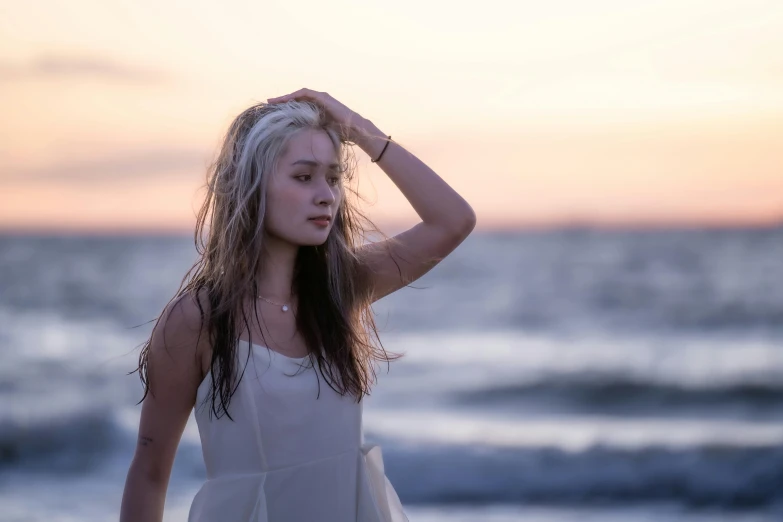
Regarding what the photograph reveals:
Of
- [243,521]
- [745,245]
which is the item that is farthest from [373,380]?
[745,245]

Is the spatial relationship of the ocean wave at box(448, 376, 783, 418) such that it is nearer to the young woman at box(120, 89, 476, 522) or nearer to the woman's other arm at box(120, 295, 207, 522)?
the young woman at box(120, 89, 476, 522)

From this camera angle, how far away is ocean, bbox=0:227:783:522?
8.55 m

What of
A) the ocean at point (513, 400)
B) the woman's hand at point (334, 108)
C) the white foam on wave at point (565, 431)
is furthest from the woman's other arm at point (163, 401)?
the white foam on wave at point (565, 431)

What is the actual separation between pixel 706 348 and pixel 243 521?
51.6 ft

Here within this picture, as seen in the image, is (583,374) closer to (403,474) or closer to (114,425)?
(403,474)

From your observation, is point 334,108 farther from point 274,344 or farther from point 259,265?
point 274,344

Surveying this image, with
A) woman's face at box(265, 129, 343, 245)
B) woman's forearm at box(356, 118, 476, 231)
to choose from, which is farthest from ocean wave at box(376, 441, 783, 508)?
woman's face at box(265, 129, 343, 245)

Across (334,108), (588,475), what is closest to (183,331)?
(334,108)

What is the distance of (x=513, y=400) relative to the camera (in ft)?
42.3

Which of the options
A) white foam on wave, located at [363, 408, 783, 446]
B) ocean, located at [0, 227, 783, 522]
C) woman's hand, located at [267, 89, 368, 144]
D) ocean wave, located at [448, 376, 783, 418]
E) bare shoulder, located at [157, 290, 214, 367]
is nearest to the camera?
bare shoulder, located at [157, 290, 214, 367]

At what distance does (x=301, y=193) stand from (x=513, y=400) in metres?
10.8

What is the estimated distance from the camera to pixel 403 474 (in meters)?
9.14

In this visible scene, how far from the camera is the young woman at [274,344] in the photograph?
235 centimetres

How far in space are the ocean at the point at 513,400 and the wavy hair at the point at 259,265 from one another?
1.68ft
